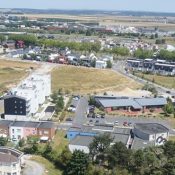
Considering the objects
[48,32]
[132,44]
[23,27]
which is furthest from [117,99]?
[23,27]

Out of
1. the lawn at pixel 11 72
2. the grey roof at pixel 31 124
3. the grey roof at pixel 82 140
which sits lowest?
the lawn at pixel 11 72

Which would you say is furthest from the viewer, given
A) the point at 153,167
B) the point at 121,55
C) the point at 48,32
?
the point at 48,32

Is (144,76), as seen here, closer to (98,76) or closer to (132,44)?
(98,76)

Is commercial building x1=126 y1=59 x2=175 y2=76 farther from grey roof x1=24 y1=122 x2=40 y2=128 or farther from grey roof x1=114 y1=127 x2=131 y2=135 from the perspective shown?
grey roof x1=24 y1=122 x2=40 y2=128

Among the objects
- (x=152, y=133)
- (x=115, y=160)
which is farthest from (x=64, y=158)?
(x=152, y=133)

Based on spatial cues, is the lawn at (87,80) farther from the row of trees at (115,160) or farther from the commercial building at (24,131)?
the row of trees at (115,160)

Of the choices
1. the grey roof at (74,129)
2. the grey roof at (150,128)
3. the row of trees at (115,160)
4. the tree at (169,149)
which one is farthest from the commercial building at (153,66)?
the row of trees at (115,160)

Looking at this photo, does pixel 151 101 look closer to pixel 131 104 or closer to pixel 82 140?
pixel 131 104
